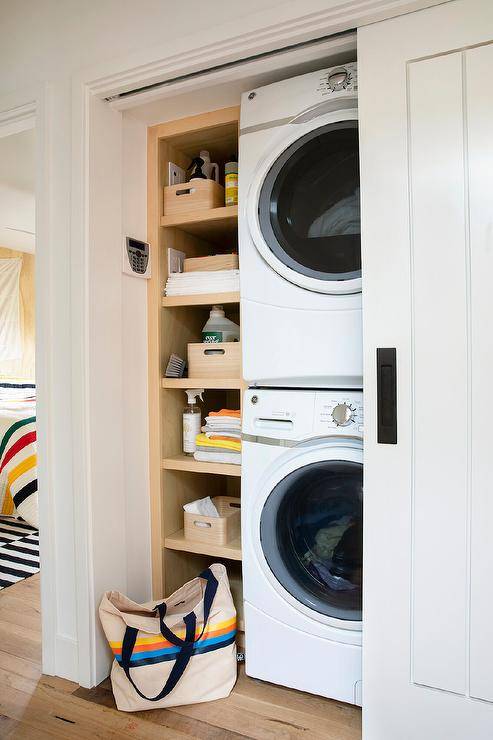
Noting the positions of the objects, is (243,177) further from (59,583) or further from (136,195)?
(59,583)

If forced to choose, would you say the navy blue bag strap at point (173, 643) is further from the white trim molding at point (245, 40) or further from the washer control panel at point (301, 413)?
the white trim molding at point (245, 40)

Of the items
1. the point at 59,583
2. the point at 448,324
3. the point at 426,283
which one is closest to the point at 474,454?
the point at 448,324

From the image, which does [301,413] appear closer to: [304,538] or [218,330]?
[304,538]

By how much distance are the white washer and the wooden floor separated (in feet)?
0.17

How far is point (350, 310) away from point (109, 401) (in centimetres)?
88

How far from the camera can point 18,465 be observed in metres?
3.54

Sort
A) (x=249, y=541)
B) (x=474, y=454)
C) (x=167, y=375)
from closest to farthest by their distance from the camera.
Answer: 1. (x=474, y=454)
2. (x=249, y=541)
3. (x=167, y=375)

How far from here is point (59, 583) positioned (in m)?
1.79

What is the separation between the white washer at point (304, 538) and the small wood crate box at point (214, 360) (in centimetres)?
27

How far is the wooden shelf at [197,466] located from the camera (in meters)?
1.90

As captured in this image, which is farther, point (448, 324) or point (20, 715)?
point (20, 715)

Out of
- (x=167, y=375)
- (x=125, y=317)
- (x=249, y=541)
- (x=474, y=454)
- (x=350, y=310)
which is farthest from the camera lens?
(x=167, y=375)

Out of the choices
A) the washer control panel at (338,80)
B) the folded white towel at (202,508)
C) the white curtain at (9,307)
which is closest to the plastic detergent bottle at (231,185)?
the washer control panel at (338,80)

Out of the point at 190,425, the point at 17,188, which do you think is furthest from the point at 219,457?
the point at 17,188
